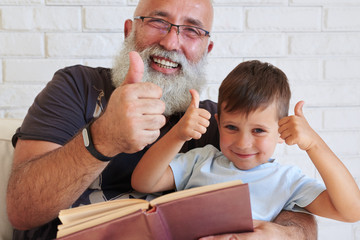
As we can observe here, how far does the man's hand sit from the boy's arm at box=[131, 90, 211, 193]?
16cm

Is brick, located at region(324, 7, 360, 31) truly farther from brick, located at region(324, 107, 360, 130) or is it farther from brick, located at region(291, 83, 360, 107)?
brick, located at region(324, 107, 360, 130)

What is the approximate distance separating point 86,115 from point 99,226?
0.75 metres

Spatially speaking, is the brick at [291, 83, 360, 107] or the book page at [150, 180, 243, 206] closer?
the book page at [150, 180, 243, 206]

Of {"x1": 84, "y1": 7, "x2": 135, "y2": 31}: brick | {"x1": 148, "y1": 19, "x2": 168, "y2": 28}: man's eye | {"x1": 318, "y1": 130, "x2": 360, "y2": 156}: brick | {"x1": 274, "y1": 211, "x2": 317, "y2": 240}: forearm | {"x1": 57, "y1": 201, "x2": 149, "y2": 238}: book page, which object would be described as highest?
{"x1": 84, "y1": 7, "x2": 135, "y2": 31}: brick

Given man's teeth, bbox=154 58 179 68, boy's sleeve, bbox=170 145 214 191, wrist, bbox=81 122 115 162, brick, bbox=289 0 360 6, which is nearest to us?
wrist, bbox=81 122 115 162

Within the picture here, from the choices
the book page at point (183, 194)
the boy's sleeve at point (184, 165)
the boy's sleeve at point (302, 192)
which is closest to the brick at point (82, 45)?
the boy's sleeve at point (184, 165)

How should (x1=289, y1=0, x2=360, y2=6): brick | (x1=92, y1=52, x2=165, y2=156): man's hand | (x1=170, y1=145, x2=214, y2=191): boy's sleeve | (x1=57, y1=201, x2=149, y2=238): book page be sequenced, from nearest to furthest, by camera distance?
1. (x1=57, y1=201, x2=149, y2=238): book page
2. (x1=92, y1=52, x2=165, y2=156): man's hand
3. (x1=170, y1=145, x2=214, y2=191): boy's sleeve
4. (x1=289, y1=0, x2=360, y2=6): brick

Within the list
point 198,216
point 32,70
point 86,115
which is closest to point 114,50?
point 32,70

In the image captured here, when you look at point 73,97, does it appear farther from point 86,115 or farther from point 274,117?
point 274,117

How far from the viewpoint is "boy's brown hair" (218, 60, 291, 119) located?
1.29 metres

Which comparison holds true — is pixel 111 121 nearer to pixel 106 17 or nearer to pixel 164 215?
pixel 164 215

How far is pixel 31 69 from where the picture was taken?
6.11ft

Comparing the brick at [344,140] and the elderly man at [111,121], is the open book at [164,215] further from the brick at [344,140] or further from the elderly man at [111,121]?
the brick at [344,140]

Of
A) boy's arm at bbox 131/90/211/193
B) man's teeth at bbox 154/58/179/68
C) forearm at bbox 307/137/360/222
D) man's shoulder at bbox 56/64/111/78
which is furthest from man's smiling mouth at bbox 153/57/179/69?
forearm at bbox 307/137/360/222
